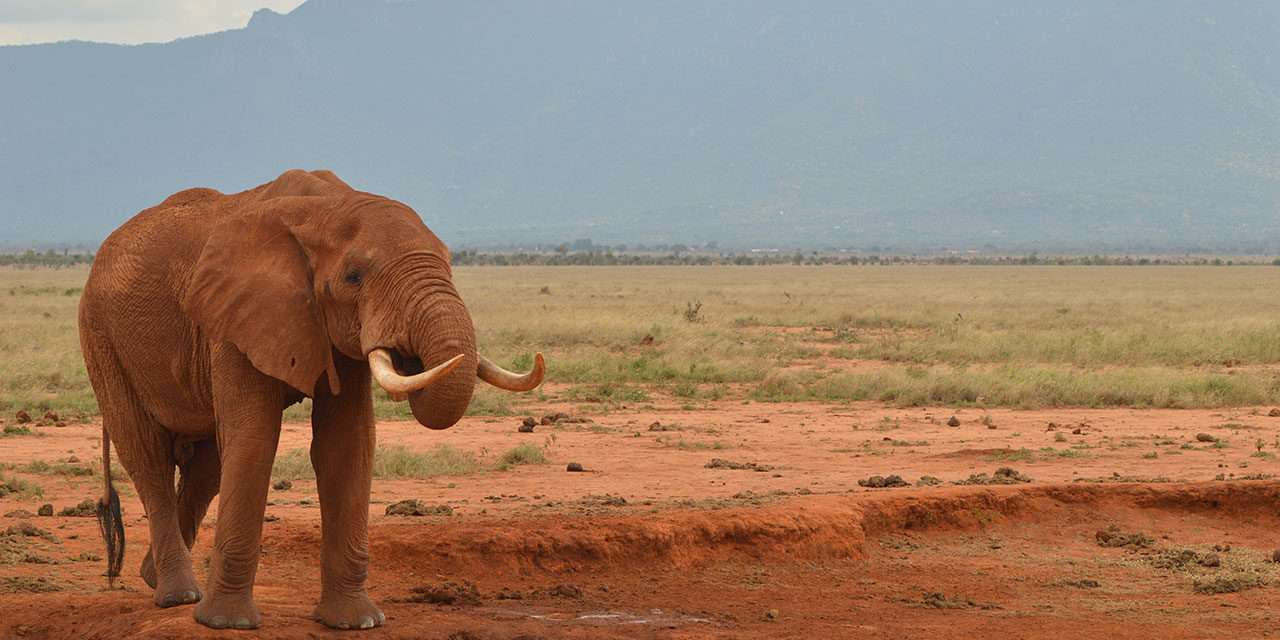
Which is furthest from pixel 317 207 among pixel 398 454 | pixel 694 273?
pixel 694 273

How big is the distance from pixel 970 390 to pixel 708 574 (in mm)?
11360

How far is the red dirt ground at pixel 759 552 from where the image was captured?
29.7 feet

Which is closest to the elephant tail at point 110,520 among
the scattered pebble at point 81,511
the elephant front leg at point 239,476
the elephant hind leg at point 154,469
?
the elephant hind leg at point 154,469

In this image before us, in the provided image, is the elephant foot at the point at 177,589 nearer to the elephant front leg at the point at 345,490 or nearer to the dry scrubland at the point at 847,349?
the elephant front leg at the point at 345,490

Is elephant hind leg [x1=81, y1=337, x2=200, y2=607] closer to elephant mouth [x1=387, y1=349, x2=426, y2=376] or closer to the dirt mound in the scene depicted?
the dirt mound

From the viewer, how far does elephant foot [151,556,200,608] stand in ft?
28.7

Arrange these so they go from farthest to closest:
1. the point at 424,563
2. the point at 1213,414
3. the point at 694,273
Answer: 1. the point at 694,273
2. the point at 1213,414
3. the point at 424,563

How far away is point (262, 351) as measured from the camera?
756cm

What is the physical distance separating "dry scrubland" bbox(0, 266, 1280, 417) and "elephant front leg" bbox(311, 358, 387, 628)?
11.2m

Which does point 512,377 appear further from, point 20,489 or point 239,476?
point 20,489

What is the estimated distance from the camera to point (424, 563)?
10.6 metres

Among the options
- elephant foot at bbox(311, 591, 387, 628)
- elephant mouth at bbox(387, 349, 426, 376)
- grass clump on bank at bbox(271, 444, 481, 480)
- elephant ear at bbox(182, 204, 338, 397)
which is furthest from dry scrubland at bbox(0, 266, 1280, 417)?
elephant mouth at bbox(387, 349, 426, 376)

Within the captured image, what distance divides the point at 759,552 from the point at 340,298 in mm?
4425

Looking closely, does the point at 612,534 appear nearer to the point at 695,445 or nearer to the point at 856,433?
the point at 695,445
